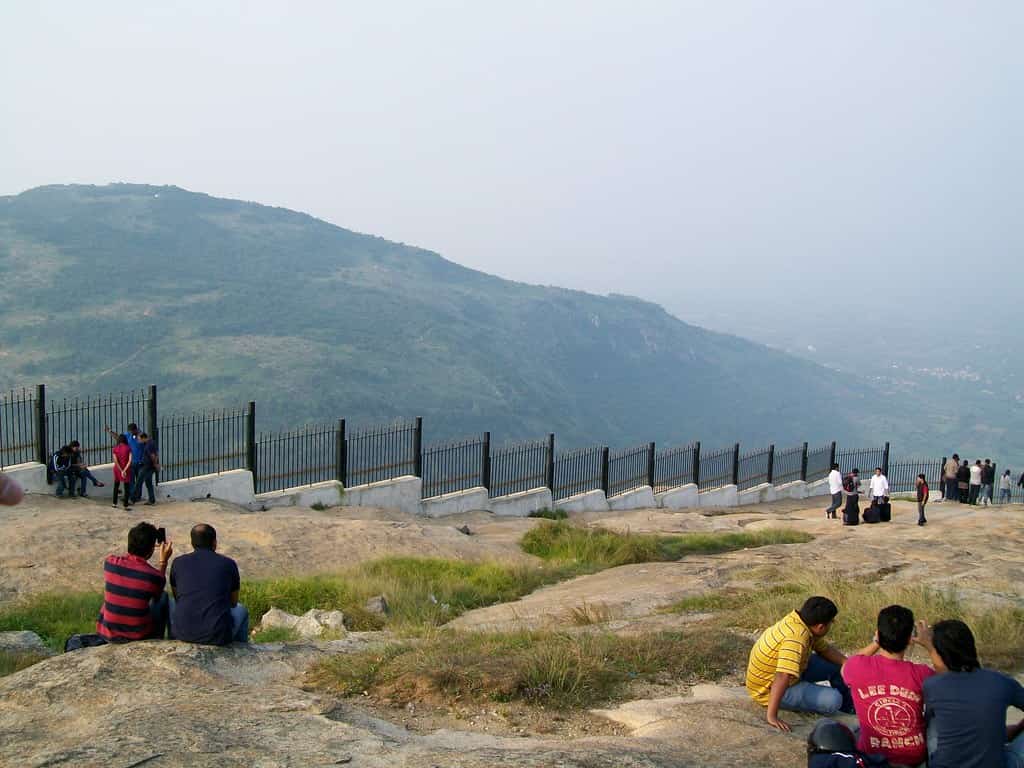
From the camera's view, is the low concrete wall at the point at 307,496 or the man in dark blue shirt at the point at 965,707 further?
the low concrete wall at the point at 307,496

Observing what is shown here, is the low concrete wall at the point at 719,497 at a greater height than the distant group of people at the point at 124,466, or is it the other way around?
the distant group of people at the point at 124,466

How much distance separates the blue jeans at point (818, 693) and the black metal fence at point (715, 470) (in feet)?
69.9

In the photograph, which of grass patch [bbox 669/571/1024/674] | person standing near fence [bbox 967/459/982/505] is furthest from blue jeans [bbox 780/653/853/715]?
person standing near fence [bbox 967/459/982/505]

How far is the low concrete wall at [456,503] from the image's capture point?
20548mm

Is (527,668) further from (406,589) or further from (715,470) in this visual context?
(715,470)

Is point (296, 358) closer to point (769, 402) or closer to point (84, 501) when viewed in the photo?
point (84, 501)

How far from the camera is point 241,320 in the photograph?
3118 inches

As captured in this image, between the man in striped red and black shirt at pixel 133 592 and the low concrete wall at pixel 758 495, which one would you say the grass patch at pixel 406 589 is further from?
the low concrete wall at pixel 758 495

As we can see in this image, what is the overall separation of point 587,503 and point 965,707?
1947 centimetres

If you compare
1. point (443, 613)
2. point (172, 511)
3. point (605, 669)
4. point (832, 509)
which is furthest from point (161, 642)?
point (832, 509)

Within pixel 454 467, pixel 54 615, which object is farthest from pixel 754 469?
pixel 54 615

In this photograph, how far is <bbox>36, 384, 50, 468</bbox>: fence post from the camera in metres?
15.4

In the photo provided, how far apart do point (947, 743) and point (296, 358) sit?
68.9 meters

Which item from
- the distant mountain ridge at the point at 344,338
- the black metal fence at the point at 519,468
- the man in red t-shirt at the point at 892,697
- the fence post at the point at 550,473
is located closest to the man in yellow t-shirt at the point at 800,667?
the man in red t-shirt at the point at 892,697
